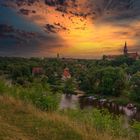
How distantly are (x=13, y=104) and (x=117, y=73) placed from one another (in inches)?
2904

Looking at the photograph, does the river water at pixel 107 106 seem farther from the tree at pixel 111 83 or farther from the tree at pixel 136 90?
the tree at pixel 111 83

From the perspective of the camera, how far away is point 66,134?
26.3 feet

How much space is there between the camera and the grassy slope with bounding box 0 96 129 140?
758 cm

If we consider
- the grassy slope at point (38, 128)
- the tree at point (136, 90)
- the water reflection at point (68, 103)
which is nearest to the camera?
the grassy slope at point (38, 128)

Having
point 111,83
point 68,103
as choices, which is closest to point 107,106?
point 68,103

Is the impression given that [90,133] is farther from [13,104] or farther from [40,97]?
[40,97]

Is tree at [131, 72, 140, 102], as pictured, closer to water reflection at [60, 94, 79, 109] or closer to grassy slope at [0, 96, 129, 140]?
water reflection at [60, 94, 79, 109]

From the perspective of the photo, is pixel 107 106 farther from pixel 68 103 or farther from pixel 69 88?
pixel 69 88

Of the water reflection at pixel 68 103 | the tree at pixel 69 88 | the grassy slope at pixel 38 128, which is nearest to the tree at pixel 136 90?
the water reflection at pixel 68 103

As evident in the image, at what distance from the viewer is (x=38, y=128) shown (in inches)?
328

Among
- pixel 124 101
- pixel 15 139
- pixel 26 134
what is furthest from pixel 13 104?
pixel 124 101

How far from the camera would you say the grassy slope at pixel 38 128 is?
7.58 m

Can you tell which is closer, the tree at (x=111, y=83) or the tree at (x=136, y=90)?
the tree at (x=136, y=90)

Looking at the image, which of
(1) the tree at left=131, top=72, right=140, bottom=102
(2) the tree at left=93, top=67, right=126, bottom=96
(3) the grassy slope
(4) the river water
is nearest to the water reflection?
(4) the river water
